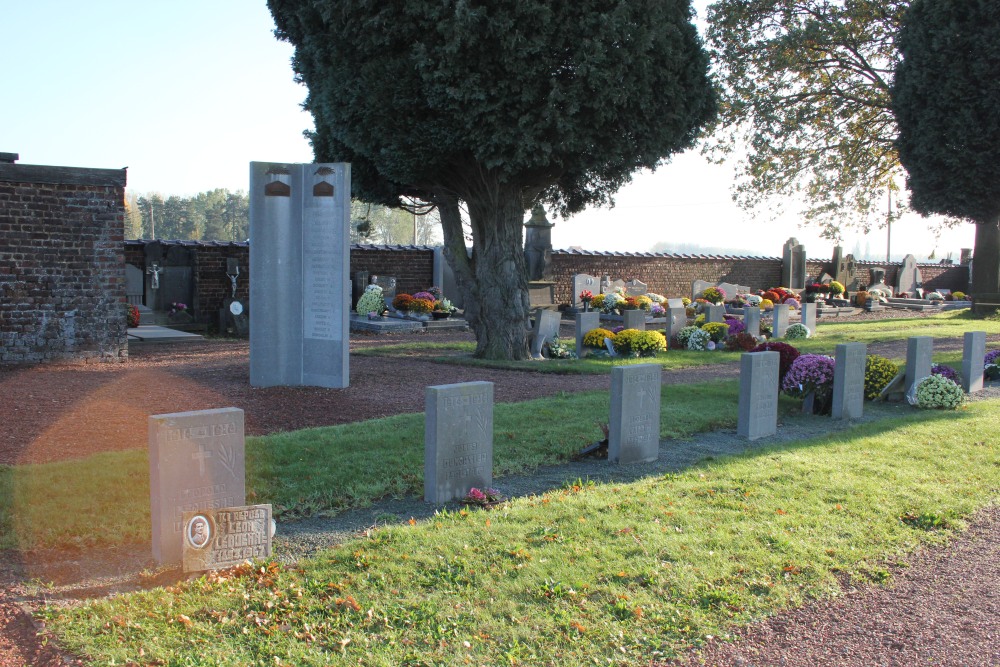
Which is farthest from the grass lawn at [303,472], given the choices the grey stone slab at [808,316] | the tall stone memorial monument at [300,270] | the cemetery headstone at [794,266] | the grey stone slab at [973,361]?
the cemetery headstone at [794,266]

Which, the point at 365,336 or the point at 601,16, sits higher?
the point at 601,16

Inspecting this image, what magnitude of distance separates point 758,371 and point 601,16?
6110 mm

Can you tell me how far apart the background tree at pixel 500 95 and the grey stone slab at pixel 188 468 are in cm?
869

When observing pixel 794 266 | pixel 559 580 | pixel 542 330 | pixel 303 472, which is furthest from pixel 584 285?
pixel 559 580

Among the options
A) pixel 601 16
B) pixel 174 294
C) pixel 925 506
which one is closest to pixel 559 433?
pixel 925 506

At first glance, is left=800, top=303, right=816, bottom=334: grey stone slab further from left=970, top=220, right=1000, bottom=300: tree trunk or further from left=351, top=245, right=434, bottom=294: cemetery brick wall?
left=351, top=245, right=434, bottom=294: cemetery brick wall

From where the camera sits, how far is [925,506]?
650 cm

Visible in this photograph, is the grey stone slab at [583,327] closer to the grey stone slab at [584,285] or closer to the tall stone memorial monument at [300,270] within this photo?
the tall stone memorial monument at [300,270]

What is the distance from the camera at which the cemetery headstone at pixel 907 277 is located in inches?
1619

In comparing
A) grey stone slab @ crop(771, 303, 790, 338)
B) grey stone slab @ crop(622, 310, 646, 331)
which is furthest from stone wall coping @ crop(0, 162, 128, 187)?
grey stone slab @ crop(771, 303, 790, 338)

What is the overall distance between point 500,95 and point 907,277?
34813 mm

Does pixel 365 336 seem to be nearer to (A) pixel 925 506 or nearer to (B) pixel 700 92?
(B) pixel 700 92

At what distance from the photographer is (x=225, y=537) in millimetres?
4852

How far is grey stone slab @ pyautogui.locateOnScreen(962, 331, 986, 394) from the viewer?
1308 cm
